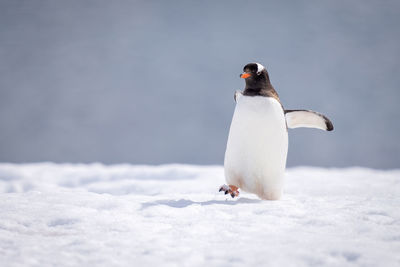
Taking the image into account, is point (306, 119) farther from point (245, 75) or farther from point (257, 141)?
point (245, 75)

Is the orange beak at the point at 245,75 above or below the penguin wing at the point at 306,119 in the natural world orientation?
above

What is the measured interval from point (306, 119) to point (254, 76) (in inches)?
32.1

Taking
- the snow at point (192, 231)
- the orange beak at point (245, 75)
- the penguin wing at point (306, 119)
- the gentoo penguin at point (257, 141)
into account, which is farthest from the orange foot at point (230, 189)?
the orange beak at point (245, 75)

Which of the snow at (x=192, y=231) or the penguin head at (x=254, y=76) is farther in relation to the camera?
the penguin head at (x=254, y=76)

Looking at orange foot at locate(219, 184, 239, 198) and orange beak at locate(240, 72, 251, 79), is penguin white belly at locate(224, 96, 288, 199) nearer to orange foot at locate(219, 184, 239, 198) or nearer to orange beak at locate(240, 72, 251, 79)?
orange foot at locate(219, 184, 239, 198)

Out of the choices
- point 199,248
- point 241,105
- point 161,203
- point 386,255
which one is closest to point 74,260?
point 199,248

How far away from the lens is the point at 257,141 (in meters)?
3.34

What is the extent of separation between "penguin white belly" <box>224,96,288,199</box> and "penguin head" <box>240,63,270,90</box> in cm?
14

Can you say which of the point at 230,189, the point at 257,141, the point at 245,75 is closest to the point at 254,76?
the point at 245,75

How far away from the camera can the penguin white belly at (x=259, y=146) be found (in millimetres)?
3332

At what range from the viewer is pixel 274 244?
1.95 metres

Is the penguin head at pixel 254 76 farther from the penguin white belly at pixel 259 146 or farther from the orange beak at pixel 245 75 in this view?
the penguin white belly at pixel 259 146

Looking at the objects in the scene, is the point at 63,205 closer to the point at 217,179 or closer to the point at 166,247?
the point at 166,247

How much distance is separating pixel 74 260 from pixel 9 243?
486 mm
